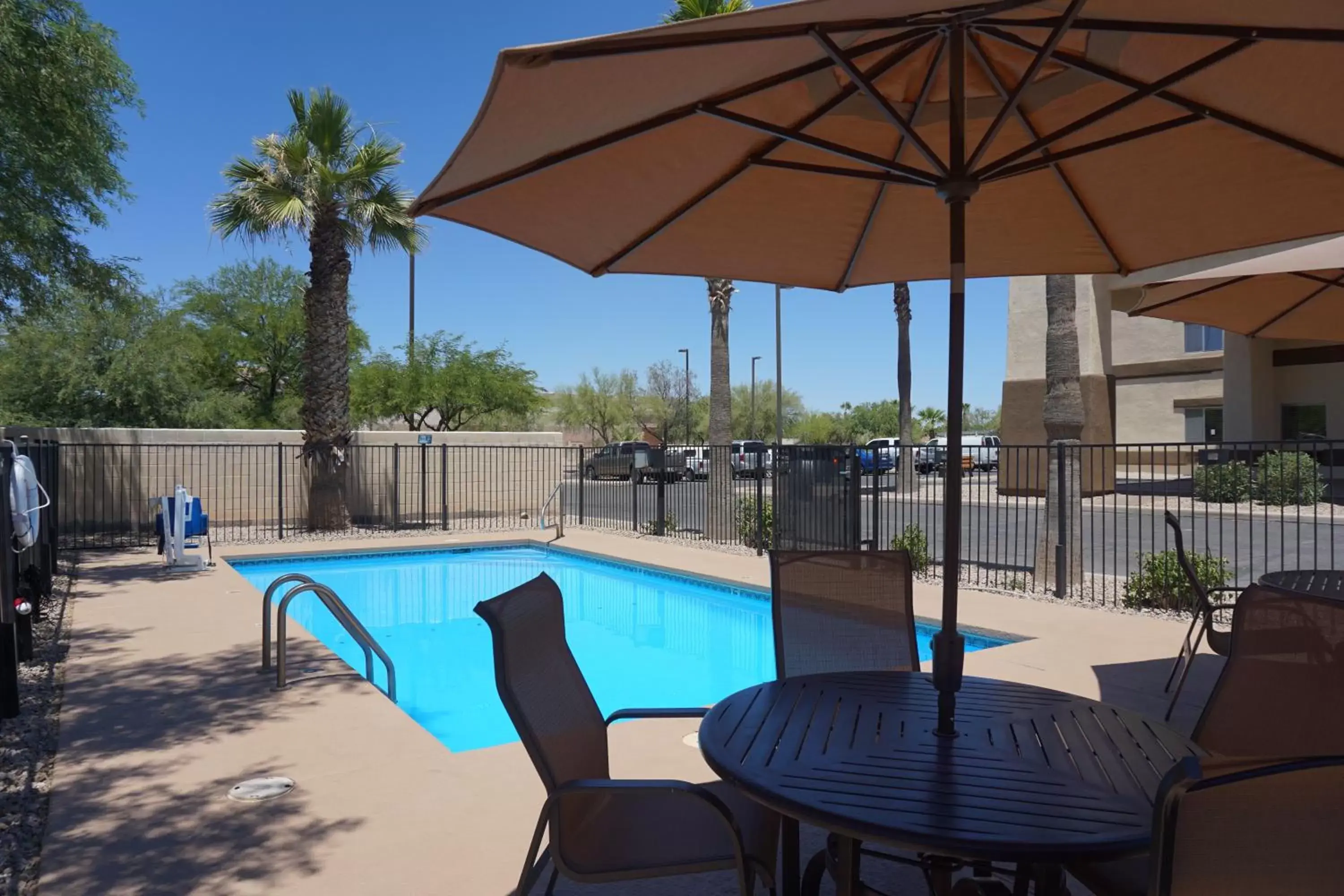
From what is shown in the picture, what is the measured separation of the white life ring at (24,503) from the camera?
600cm

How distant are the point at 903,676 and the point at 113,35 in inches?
437

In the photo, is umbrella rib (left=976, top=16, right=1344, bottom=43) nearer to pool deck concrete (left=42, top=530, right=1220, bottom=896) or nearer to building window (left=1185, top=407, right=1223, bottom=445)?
pool deck concrete (left=42, top=530, right=1220, bottom=896)

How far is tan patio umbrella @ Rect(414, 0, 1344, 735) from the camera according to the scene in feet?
7.79

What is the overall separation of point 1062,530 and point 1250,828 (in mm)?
8164

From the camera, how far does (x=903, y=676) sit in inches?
125

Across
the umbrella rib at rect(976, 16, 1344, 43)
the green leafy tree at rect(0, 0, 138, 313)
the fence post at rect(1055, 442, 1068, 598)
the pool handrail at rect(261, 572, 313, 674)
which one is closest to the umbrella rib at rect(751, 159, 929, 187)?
the umbrella rib at rect(976, 16, 1344, 43)

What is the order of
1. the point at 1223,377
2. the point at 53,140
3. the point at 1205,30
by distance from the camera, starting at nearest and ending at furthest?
the point at 1205,30 → the point at 53,140 → the point at 1223,377

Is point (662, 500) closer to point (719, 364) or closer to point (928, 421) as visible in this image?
point (719, 364)

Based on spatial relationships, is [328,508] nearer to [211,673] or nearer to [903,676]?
[211,673]

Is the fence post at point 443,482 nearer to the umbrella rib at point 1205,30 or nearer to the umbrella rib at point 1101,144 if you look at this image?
the umbrella rib at point 1101,144

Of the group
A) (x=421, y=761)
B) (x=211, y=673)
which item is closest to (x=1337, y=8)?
(x=421, y=761)

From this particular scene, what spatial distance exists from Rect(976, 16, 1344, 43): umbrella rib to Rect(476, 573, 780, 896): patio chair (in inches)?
86.1

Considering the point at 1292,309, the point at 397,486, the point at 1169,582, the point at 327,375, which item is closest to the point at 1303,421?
the point at 1169,582

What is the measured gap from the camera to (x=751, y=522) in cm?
1357
